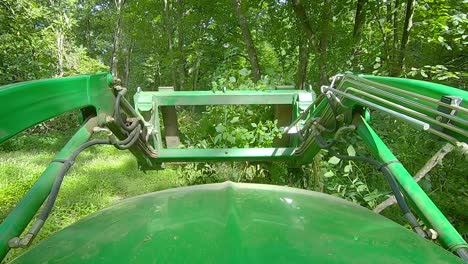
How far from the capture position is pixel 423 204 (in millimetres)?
1193

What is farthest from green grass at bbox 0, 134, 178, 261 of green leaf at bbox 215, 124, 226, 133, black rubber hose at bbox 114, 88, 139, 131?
black rubber hose at bbox 114, 88, 139, 131

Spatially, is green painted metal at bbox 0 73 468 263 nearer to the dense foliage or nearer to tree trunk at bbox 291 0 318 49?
the dense foliage

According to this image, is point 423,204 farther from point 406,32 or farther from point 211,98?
point 406,32

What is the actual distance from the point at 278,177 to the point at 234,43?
7616mm

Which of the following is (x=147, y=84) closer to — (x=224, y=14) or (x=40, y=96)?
(x=224, y=14)

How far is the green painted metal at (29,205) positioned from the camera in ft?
3.35

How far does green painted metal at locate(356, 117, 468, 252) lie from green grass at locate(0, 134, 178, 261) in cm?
255

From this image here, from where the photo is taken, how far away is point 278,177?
11.1ft

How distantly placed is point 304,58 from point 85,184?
133 inches

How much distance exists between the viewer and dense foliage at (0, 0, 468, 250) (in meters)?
3.07

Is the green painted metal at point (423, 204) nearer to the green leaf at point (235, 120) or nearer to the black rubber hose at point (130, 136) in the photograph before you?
the black rubber hose at point (130, 136)

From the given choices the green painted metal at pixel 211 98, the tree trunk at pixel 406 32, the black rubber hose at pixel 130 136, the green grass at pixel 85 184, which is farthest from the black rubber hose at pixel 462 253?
the tree trunk at pixel 406 32

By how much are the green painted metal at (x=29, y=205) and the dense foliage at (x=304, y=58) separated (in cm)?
138

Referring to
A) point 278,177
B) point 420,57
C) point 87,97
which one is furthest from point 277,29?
point 87,97
